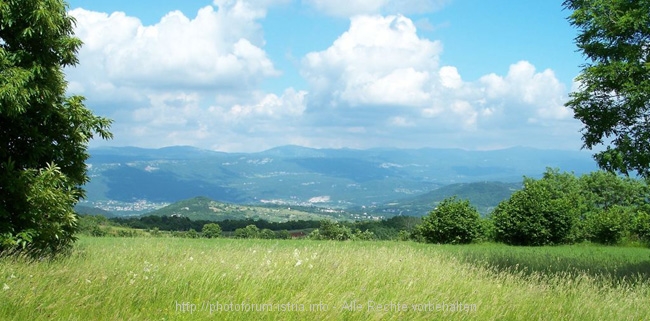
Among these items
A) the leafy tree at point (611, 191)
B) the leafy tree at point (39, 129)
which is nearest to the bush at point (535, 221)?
the leafy tree at point (39, 129)

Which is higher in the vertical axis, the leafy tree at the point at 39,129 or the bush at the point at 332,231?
the leafy tree at the point at 39,129

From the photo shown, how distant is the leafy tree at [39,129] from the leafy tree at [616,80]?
39.3ft

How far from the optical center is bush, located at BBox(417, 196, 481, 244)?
3036 cm

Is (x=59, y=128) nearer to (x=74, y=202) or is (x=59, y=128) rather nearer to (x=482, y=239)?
(x=74, y=202)

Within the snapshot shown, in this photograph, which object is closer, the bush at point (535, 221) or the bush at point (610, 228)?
the bush at point (535, 221)

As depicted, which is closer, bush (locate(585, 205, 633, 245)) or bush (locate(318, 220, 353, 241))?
bush (locate(585, 205, 633, 245))

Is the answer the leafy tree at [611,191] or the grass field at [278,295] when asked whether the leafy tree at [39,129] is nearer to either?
the grass field at [278,295]

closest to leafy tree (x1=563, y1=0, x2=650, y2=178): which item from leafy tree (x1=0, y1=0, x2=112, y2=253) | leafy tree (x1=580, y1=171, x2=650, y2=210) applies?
leafy tree (x1=0, y1=0, x2=112, y2=253)

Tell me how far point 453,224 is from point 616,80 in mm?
19484

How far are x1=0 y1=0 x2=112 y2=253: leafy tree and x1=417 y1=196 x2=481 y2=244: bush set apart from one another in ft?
73.7

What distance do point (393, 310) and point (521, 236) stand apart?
25.9 meters

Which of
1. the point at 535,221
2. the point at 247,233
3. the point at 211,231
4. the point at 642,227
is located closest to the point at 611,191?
the point at 642,227

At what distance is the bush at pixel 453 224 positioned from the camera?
99.6 feet

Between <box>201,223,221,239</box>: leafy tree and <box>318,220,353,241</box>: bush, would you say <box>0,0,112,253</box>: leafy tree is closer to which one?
<box>201,223,221,239</box>: leafy tree
